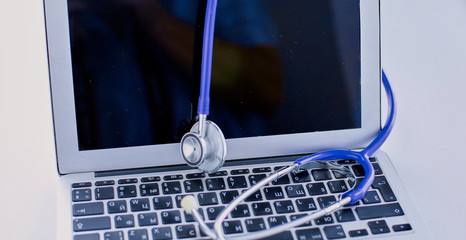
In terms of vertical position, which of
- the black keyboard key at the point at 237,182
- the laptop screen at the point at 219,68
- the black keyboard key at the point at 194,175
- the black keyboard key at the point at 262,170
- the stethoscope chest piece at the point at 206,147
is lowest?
the black keyboard key at the point at 237,182

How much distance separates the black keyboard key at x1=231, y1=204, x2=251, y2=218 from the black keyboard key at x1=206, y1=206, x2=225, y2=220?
0.6 inches

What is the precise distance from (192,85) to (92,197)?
0.16 meters

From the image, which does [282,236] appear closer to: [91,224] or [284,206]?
[284,206]

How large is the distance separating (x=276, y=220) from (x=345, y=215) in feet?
0.23

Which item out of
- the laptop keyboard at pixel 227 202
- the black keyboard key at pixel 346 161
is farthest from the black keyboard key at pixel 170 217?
the black keyboard key at pixel 346 161

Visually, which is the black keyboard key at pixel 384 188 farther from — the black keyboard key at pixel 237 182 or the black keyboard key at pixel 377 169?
the black keyboard key at pixel 237 182

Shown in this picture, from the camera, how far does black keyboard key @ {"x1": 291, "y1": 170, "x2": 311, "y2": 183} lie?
2.06ft

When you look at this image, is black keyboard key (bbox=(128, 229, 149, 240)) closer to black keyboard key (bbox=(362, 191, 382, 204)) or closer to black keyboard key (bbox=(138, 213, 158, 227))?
black keyboard key (bbox=(138, 213, 158, 227))

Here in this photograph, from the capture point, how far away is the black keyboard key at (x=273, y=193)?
606mm

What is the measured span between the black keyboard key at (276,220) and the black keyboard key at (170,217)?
0.30 ft

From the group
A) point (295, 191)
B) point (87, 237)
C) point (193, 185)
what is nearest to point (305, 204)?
point (295, 191)

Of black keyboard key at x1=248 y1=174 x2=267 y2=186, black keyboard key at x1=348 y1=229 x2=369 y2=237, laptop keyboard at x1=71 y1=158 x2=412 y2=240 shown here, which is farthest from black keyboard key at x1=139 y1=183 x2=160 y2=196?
black keyboard key at x1=348 y1=229 x2=369 y2=237

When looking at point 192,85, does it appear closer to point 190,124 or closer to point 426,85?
point 190,124

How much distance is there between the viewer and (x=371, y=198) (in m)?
0.61
